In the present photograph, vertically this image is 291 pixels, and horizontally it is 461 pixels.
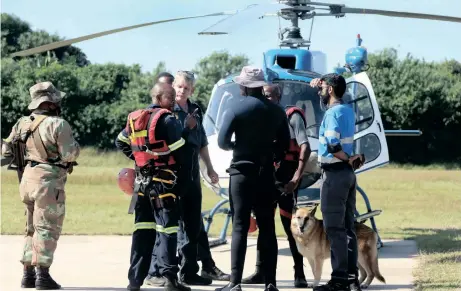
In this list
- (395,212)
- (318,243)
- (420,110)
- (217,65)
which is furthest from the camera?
(217,65)

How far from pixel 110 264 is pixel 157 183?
2.35 m

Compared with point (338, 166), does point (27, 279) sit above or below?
below

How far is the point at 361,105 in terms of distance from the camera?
11.6m

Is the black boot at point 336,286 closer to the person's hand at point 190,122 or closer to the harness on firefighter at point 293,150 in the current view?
the harness on firefighter at point 293,150

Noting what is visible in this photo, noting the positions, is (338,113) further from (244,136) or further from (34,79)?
(34,79)

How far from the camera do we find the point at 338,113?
772 centimetres

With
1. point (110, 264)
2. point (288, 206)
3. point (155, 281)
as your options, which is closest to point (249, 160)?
point (288, 206)

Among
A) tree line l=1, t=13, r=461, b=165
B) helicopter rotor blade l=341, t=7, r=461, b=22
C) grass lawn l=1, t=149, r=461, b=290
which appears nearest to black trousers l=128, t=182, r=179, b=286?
grass lawn l=1, t=149, r=461, b=290

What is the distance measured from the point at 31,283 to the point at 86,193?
14.1m

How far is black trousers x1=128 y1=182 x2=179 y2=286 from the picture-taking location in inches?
311

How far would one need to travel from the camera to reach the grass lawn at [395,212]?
408 inches

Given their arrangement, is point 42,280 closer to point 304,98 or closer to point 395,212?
point 304,98

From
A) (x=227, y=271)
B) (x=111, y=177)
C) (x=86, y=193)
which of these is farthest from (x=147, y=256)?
(x=111, y=177)

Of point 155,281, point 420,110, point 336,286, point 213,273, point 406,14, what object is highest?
point 406,14
